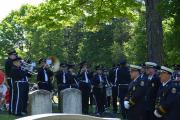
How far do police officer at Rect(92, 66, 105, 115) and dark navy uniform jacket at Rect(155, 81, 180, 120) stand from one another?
26.5 ft

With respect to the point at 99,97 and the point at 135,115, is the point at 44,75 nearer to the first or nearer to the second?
the point at 99,97

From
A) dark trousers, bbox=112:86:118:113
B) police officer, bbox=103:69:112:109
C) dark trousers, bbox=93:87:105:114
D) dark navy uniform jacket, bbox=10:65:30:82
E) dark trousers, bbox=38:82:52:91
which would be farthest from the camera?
police officer, bbox=103:69:112:109

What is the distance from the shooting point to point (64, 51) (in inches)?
2645

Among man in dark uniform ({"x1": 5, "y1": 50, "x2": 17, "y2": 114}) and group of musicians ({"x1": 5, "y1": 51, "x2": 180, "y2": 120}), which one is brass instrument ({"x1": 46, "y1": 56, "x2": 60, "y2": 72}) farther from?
man in dark uniform ({"x1": 5, "y1": 50, "x2": 17, "y2": 114})

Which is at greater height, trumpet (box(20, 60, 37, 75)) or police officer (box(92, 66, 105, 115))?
trumpet (box(20, 60, 37, 75))

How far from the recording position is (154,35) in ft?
61.5

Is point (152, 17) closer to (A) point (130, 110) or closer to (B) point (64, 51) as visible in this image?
(A) point (130, 110)

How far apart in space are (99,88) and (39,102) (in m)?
4.32

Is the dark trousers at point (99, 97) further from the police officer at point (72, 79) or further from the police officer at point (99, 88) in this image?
the police officer at point (72, 79)

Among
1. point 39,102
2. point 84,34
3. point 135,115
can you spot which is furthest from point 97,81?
point 84,34

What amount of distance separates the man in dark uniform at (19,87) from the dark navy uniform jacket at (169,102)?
20.1 feet

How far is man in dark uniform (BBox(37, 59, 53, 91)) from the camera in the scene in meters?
16.8

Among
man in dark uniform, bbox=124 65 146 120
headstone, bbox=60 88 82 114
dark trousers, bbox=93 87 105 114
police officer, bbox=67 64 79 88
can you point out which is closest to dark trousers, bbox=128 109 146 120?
man in dark uniform, bbox=124 65 146 120

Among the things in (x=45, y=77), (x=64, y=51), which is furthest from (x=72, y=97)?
(x=64, y=51)
